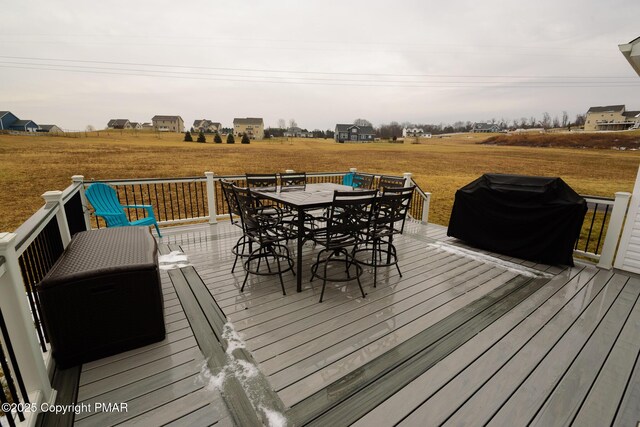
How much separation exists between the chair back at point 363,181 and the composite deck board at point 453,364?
9.07 ft

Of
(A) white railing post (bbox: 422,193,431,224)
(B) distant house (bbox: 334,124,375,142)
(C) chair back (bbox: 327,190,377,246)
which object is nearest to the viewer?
(C) chair back (bbox: 327,190,377,246)

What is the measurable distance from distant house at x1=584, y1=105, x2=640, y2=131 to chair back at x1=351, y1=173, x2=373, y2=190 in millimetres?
70322

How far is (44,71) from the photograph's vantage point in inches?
1192

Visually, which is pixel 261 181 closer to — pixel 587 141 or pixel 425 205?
pixel 425 205

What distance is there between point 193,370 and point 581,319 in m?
3.34

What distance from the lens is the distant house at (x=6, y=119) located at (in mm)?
51156

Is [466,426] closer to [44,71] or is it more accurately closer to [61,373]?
[61,373]

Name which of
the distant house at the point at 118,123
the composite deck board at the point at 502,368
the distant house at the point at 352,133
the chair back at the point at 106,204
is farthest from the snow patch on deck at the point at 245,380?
the distant house at the point at 118,123

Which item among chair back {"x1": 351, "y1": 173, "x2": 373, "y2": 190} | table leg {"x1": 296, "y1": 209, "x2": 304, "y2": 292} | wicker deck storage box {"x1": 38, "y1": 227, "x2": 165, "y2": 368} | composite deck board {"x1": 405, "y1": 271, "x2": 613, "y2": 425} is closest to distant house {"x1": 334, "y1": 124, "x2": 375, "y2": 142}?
chair back {"x1": 351, "y1": 173, "x2": 373, "y2": 190}

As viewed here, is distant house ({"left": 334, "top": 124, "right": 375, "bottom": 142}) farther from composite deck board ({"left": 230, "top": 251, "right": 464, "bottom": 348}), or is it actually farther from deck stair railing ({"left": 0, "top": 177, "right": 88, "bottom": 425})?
deck stair railing ({"left": 0, "top": 177, "right": 88, "bottom": 425})

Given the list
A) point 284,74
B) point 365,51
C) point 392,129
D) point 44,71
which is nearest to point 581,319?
point 365,51

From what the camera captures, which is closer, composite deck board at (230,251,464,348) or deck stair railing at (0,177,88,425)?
deck stair railing at (0,177,88,425)

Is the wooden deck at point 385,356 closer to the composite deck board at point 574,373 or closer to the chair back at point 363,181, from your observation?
the composite deck board at point 574,373

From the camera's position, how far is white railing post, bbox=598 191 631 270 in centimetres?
352
